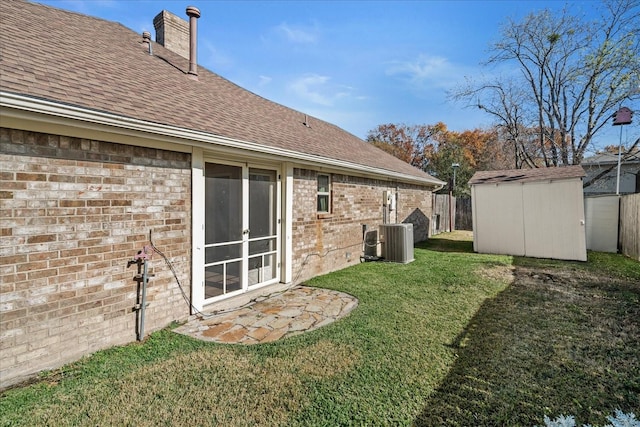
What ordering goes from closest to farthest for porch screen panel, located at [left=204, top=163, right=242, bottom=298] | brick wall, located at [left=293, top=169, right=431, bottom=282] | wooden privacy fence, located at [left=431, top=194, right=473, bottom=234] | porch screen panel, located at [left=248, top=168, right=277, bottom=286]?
porch screen panel, located at [left=204, top=163, right=242, bottom=298]
porch screen panel, located at [left=248, top=168, right=277, bottom=286]
brick wall, located at [left=293, top=169, right=431, bottom=282]
wooden privacy fence, located at [left=431, top=194, right=473, bottom=234]

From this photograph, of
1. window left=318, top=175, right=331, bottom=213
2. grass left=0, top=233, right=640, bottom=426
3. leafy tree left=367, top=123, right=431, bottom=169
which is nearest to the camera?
grass left=0, top=233, right=640, bottom=426

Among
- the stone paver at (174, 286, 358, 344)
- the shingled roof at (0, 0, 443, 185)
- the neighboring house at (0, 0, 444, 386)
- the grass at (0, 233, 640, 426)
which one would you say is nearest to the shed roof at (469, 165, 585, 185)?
the grass at (0, 233, 640, 426)

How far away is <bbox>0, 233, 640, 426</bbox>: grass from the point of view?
251 cm

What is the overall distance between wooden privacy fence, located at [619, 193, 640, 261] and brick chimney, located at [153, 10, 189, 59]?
13595 millimetres

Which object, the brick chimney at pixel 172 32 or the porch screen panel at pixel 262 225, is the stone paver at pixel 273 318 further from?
the brick chimney at pixel 172 32

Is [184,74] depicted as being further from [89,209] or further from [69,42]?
[89,209]

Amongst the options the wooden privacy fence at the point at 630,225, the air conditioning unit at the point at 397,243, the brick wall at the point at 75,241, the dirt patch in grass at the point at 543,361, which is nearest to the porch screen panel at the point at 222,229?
the brick wall at the point at 75,241

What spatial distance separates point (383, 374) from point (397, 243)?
5959 millimetres

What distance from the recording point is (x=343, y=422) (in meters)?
2.42

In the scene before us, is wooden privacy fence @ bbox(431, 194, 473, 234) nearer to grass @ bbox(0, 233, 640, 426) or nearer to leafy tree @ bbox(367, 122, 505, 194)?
leafy tree @ bbox(367, 122, 505, 194)

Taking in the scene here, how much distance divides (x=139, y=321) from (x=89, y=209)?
1.49 m

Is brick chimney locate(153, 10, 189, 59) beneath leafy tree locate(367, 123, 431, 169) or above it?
beneath

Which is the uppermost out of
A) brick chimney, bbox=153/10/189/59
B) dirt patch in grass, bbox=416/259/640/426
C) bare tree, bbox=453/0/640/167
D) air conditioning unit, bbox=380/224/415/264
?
bare tree, bbox=453/0/640/167

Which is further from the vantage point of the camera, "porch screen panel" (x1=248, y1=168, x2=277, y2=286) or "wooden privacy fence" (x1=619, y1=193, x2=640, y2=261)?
"wooden privacy fence" (x1=619, y1=193, x2=640, y2=261)
